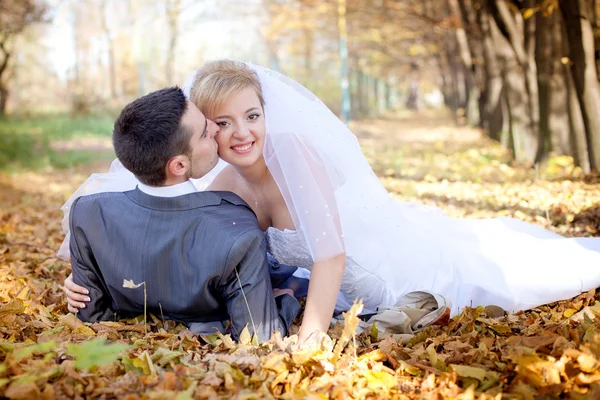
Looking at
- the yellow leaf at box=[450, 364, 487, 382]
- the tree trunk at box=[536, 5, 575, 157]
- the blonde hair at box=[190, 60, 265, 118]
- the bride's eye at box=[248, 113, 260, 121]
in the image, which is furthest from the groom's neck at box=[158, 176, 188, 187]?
the tree trunk at box=[536, 5, 575, 157]

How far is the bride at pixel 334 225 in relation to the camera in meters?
3.39

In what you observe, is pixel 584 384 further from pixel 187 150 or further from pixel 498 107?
pixel 498 107

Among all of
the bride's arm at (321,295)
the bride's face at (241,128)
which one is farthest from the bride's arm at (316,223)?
the bride's face at (241,128)

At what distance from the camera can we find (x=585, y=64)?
8.07 meters

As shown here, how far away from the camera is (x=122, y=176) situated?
4.41 m

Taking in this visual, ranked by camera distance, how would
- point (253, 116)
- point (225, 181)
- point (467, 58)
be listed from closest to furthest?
point (253, 116) < point (225, 181) < point (467, 58)

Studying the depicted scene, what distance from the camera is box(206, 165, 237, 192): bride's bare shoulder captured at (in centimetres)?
402

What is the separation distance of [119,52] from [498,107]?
36.6m

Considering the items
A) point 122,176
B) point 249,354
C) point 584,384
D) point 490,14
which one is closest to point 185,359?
point 249,354

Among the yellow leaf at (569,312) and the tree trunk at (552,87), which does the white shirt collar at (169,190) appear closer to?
the yellow leaf at (569,312)

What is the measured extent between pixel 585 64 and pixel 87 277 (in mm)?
7168

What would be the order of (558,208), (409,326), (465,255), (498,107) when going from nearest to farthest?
(409,326) < (465,255) < (558,208) < (498,107)

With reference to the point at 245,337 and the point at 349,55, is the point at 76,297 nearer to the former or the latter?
the point at 245,337

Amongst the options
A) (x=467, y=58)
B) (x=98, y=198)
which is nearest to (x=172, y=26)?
(x=467, y=58)
